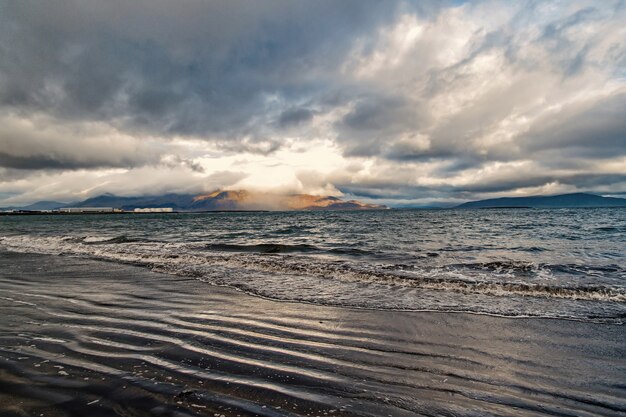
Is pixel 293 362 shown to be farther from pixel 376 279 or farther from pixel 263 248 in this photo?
pixel 263 248

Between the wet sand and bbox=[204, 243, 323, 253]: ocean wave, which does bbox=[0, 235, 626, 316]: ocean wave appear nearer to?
the wet sand

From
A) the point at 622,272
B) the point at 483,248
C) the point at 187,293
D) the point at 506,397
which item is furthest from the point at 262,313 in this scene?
the point at 483,248

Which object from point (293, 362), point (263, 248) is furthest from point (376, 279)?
point (263, 248)

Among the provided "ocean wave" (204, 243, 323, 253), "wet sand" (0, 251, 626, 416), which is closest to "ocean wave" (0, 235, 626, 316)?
"wet sand" (0, 251, 626, 416)

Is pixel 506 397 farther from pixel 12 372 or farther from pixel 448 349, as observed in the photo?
pixel 12 372

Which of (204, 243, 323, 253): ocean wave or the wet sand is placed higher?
the wet sand

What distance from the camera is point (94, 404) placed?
423 cm

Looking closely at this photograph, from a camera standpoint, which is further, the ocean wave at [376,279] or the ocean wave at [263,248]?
the ocean wave at [263,248]

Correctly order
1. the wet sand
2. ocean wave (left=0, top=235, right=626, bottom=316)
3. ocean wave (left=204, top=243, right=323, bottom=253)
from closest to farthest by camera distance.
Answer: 1. the wet sand
2. ocean wave (left=0, top=235, right=626, bottom=316)
3. ocean wave (left=204, top=243, right=323, bottom=253)

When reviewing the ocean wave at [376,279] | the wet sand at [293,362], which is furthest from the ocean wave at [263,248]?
the wet sand at [293,362]

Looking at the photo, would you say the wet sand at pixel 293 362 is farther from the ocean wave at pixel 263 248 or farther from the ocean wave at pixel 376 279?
the ocean wave at pixel 263 248

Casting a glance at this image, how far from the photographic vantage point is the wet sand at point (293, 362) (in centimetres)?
437

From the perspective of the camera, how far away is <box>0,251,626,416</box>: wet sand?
14.3 ft

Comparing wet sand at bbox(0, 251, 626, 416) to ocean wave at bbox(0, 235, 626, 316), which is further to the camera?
ocean wave at bbox(0, 235, 626, 316)
